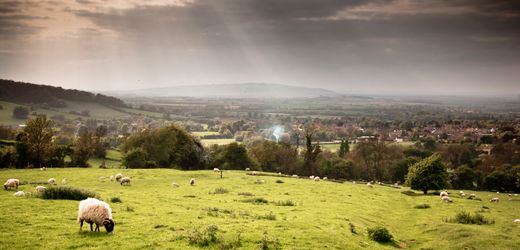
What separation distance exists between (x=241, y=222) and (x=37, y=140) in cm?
6154

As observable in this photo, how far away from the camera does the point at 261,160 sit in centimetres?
10238

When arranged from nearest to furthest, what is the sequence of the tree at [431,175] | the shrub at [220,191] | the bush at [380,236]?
the bush at [380,236] → the shrub at [220,191] → the tree at [431,175]

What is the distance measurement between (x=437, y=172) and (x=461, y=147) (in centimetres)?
9034

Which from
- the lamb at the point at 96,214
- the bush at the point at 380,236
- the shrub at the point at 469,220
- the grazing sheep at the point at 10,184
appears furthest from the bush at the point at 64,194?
the shrub at the point at 469,220

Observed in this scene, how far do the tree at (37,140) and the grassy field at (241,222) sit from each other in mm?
25369

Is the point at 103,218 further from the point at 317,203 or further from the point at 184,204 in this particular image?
the point at 317,203

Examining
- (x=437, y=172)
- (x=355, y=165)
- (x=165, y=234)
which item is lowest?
(x=355, y=165)

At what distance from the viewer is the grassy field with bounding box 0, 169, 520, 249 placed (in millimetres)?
18312

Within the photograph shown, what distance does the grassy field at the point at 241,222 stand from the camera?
1831 centimetres

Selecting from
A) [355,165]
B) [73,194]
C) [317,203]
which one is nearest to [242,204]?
[317,203]

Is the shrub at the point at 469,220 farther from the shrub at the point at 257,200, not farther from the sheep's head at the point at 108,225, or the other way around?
the sheep's head at the point at 108,225

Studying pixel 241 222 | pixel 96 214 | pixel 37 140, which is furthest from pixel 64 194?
pixel 37 140

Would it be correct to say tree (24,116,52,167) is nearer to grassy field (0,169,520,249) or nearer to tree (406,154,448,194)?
grassy field (0,169,520,249)

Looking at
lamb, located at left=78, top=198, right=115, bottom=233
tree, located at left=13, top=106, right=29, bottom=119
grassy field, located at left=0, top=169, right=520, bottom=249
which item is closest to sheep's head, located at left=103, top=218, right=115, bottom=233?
lamb, located at left=78, top=198, right=115, bottom=233
